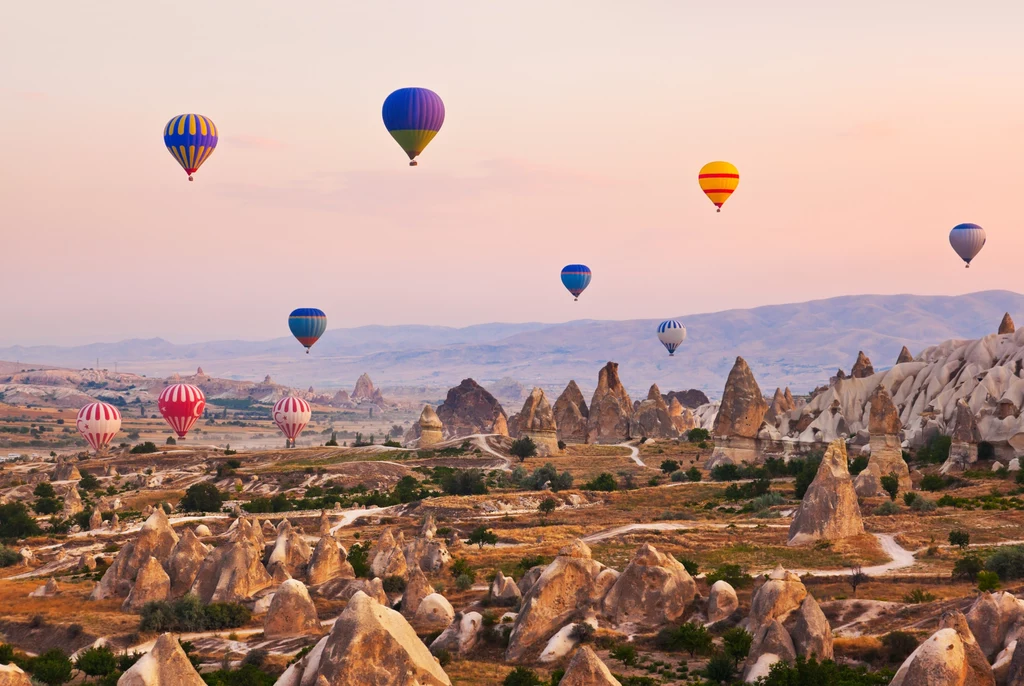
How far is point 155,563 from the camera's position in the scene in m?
41.2

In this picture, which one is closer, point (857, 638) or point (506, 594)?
point (857, 638)

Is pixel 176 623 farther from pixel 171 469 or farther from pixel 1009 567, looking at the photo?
pixel 171 469

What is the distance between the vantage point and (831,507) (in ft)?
138

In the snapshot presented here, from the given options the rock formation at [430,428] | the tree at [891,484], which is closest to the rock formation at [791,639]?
the tree at [891,484]

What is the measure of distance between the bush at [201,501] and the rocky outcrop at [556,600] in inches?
1599

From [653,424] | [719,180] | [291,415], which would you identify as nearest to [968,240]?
[719,180]

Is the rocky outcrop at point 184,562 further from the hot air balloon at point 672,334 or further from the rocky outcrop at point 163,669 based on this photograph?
the hot air balloon at point 672,334

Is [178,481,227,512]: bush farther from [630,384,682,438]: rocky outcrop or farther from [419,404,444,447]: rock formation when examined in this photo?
[630,384,682,438]: rocky outcrop

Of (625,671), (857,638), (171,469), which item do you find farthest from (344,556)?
(171,469)

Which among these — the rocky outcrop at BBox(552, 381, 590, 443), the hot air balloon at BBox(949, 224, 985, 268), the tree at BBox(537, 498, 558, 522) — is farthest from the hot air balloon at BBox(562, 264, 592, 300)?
the tree at BBox(537, 498, 558, 522)

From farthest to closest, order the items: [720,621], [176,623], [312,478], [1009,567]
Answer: [312,478], [176,623], [1009,567], [720,621]

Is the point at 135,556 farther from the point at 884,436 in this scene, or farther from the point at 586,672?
the point at 884,436

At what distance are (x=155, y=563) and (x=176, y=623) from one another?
3.86 m

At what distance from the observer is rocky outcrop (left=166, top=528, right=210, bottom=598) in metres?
41.6
